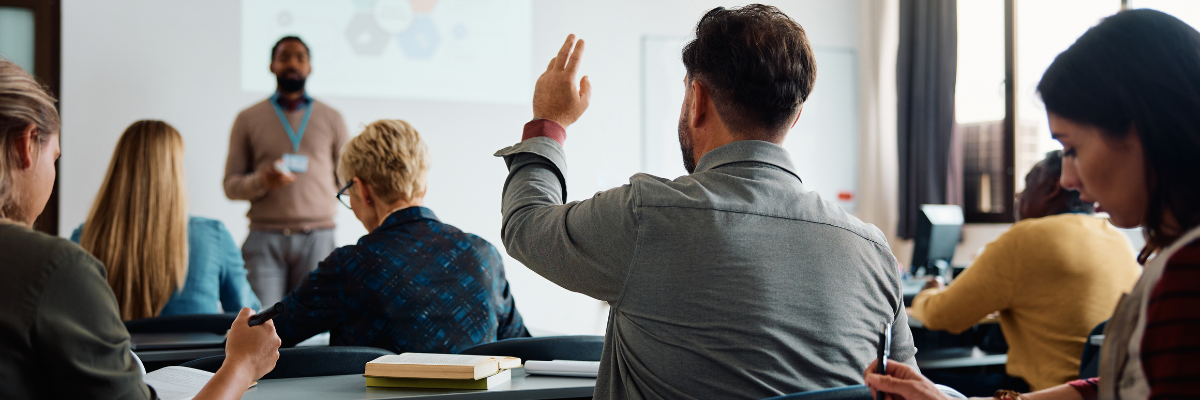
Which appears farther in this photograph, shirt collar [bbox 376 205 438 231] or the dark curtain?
the dark curtain

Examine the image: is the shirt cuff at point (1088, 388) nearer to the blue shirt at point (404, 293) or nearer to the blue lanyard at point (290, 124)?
the blue shirt at point (404, 293)

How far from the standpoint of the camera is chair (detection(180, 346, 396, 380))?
5.05 ft

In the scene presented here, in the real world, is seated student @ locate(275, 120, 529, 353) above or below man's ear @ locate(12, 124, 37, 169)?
below

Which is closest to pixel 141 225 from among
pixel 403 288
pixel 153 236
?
pixel 153 236

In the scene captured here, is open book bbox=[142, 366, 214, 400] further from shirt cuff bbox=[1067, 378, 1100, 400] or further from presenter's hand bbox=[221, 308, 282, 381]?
shirt cuff bbox=[1067, 378, 1100, 400]

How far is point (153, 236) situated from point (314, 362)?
4.04 ft

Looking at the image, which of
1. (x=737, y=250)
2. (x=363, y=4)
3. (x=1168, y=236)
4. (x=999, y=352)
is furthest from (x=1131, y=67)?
(x=363, y=4)

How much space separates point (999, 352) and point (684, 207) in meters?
2.32

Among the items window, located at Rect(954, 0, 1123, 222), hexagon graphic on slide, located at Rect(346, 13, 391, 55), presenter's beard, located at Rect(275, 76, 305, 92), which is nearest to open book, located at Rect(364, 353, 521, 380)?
presenter's beard, located at Rect(275, 76, 305, 92)

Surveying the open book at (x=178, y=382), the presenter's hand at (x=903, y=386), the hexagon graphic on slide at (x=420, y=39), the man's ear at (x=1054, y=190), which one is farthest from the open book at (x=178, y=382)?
the hexagon graphic on slide at (x=420, y=39)

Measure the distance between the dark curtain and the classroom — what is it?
0.02 metres

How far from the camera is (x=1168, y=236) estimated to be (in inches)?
30.4

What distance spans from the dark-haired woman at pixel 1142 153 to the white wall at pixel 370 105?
14.5 ft

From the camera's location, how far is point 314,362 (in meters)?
1.55
